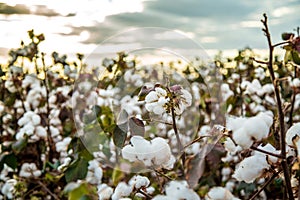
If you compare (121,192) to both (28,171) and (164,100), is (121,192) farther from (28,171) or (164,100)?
(28,171)

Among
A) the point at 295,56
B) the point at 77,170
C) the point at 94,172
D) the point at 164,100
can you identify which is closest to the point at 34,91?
the point at 94,172

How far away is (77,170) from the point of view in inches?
64.0

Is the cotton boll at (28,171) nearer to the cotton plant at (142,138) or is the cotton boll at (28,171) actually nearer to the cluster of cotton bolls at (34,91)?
the cotton plant at (142,138)

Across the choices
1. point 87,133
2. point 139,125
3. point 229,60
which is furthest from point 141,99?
point 229,60

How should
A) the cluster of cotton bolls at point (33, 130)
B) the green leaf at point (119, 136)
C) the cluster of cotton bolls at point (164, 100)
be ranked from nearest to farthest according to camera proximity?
the cluster of cotton bolls at point (164, 100), the green leaf at point (119, 136), the cluster of cotton bolls at point (33, 130)

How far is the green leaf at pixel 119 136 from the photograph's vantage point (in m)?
1.17

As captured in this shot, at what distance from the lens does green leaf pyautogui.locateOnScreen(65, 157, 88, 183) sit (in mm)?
1605

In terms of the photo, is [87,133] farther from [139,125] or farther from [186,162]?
[186,162]

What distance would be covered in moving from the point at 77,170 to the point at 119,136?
1.61ft

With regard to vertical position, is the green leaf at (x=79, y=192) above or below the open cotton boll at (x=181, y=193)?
above

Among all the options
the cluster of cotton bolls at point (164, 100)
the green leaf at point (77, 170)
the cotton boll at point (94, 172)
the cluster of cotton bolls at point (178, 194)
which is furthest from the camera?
the cotton boll at point (94, 172)

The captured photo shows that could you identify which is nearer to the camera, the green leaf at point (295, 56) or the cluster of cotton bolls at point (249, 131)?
the cluster of cotton bolls at point (249, 131)

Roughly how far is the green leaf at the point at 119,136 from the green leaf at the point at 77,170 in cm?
46

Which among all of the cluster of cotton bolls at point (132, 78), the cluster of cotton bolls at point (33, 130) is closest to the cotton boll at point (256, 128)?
the cluster of cotton bolls at point (33, 130)
